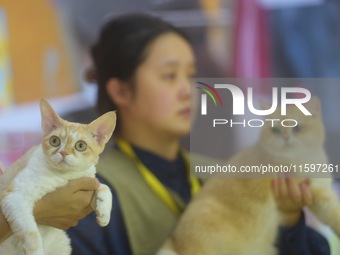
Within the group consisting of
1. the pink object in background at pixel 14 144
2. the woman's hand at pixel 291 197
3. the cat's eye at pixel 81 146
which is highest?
the cat's eye at pixel 81 146

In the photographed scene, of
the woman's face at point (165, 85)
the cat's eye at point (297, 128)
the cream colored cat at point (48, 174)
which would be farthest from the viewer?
the woman's face at point (165, 85)

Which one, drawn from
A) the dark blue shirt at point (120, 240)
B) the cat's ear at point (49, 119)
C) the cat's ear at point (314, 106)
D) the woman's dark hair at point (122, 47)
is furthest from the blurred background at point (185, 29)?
the dark blue shirt at point (120, 240)

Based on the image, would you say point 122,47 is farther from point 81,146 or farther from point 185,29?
point 81,146

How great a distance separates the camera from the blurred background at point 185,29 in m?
1.88

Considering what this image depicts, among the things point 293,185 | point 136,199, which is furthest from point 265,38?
point 136,199

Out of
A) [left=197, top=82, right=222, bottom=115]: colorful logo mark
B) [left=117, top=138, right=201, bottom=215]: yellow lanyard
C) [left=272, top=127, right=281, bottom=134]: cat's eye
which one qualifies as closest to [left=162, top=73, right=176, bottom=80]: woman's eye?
[left=197, top=82, right=222, bottom=115]: colorful logo mark

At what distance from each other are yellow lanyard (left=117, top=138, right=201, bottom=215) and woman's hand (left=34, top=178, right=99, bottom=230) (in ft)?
1.02

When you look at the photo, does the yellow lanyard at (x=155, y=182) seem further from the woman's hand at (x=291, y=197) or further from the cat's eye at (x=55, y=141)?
the cat's eye at (x=55, y=141)

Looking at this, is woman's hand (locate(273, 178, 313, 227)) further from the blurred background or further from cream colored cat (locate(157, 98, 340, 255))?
the blurred background

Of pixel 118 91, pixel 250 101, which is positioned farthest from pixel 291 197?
pixel 118 91

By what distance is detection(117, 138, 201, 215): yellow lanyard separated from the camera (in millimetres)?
1871

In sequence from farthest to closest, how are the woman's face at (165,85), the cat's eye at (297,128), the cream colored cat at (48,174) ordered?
the woman's face at (165,85) → the cat's eye at (297,128) → the cream colored cat at (48,174)

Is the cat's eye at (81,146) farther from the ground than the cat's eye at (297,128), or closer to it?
farther from the ground

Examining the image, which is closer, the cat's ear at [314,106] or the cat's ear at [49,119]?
the cat's ear at [49,119]
